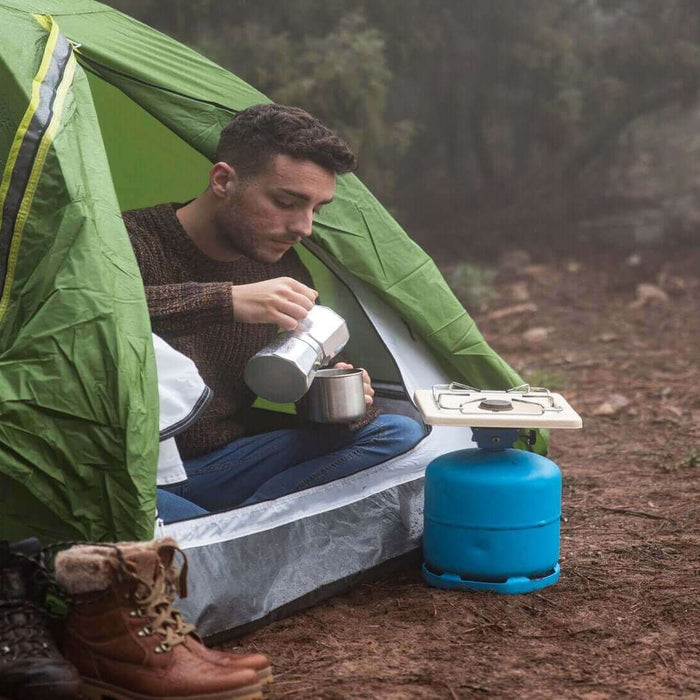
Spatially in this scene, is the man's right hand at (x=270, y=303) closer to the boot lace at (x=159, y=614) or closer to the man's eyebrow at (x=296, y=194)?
the man's eyebrow at (x=296, y=194)

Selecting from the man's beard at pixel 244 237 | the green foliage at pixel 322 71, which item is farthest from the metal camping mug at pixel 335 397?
the green foliage at pixel 322 71

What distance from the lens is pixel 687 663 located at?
215 centimetres

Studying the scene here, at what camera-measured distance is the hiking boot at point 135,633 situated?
1.81 meters

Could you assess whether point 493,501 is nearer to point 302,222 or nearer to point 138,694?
point 302,222

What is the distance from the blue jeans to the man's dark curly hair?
63 centimetres

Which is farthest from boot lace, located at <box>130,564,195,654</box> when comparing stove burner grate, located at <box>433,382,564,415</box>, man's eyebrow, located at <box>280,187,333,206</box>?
man's eyebrow, located at <box>280,187,333,206</box>

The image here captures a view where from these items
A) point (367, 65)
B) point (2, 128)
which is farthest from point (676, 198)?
point (2, 128)

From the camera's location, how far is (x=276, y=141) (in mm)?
2488

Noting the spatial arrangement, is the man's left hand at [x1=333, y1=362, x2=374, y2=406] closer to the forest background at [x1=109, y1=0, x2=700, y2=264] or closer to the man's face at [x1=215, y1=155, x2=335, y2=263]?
the man's face at [x1=215, y1=155, x2=335, y2=263]

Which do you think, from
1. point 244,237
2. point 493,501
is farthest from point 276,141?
point 493,501

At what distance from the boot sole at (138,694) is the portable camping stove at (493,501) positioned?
29.3 inches

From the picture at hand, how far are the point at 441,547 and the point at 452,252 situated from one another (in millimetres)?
5660

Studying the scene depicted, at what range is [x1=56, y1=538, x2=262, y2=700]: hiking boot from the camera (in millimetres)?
1813

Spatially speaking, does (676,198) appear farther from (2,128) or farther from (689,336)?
(2,128)
